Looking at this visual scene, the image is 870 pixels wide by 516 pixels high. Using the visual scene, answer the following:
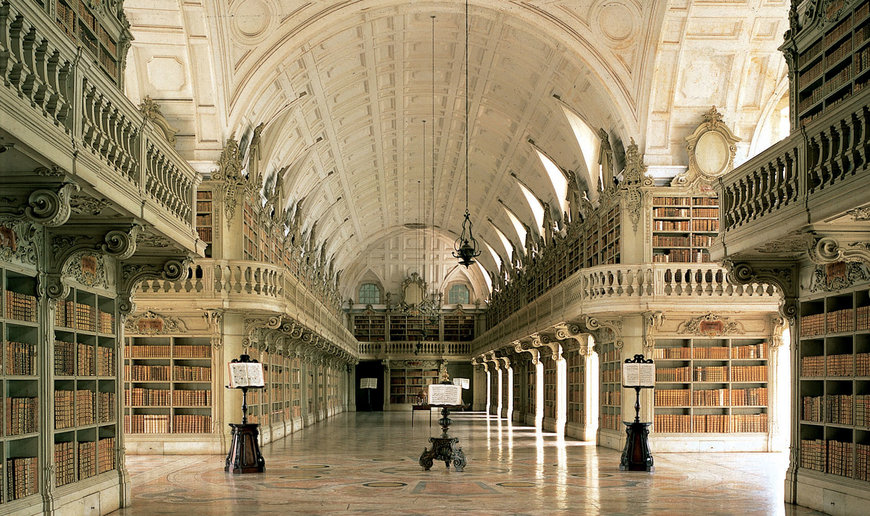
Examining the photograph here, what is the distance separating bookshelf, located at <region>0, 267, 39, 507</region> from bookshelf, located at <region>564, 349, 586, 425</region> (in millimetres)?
16431

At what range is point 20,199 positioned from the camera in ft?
24.0

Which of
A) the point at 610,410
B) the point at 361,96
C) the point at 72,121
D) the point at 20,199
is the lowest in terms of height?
the point at 610,410

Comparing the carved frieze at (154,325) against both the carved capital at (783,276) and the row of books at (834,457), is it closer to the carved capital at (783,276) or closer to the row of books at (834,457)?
the carved capital at (783,276)

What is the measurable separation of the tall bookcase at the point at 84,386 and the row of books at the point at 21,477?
1.77ft

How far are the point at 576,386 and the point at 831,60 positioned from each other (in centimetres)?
1542

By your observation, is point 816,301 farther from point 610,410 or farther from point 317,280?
point 317,280

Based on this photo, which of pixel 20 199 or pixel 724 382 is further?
pixel 724 382

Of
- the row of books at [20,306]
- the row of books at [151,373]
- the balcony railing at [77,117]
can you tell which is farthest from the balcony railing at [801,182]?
the row of books at [151,373]

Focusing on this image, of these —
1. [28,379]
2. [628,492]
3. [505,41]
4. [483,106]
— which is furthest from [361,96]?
[28,379]

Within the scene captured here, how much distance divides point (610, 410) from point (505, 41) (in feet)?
28.4

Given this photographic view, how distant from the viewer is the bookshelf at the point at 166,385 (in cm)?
1758

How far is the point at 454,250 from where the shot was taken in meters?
20.2

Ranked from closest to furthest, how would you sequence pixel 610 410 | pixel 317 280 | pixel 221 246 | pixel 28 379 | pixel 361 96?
pixel 28 379 < pixel 221 246 < pixel 610 410 < pixel 361 96 < pixel 317 280

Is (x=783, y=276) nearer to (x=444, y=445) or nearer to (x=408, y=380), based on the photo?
(x=444, y=445)
